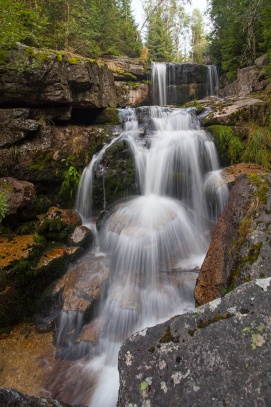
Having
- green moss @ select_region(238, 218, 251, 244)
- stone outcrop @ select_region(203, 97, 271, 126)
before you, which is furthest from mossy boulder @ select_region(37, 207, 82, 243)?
stone outcrop @ select_region(203, 97, 271, 126)

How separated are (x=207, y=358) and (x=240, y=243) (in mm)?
1789

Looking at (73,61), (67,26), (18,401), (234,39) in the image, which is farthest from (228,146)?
(67,26)

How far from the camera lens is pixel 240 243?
2943 mm

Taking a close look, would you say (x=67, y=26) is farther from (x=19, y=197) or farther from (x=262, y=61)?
(x=19, y=197)

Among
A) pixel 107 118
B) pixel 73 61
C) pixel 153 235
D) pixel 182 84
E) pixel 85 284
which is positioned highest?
pixel 182 84

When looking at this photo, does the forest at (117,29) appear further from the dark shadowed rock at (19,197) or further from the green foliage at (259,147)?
the dark shadowed rock at (19,197)

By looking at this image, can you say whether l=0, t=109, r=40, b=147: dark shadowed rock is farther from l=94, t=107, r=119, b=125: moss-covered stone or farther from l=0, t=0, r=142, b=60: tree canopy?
l=94, t=107, r=119, b=125: moss-covered stone

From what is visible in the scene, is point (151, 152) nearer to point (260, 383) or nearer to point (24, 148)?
point (24, 148)

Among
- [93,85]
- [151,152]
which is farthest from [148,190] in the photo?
[93,85]

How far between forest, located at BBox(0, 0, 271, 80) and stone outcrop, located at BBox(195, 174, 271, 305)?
5.15 metres

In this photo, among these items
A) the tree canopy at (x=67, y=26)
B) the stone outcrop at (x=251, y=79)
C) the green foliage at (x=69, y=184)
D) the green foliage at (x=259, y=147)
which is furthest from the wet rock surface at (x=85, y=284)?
the stone outcrop at (x=251, y=79)

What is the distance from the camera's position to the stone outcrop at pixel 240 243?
2.61 m

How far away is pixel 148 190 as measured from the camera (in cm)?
702

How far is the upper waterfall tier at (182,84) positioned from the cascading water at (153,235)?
6755 millimetres
